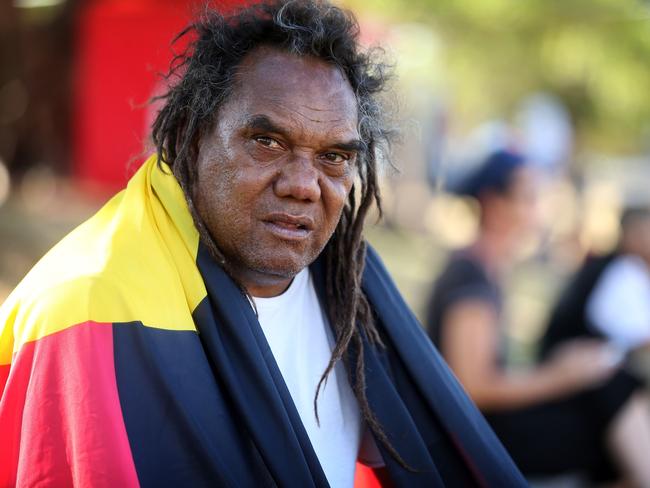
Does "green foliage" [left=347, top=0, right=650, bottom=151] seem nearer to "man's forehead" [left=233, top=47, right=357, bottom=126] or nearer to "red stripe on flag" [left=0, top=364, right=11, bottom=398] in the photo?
"man's forehead" [left=233, top=47, right=357, bottom=126]

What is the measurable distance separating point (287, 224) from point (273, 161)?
161 mm

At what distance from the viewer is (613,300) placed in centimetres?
482

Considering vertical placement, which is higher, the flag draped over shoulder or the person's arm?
the flag draped over shoulder

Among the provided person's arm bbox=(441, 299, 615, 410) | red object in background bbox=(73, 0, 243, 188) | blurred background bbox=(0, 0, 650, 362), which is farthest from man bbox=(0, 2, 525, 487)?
red object in background bbox=(73, 0, 243, 188)

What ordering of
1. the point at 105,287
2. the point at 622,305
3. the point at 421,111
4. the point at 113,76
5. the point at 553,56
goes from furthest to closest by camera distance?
the point at 553,56 → the point at 421,111 → the point at 113,76 → the point at 622,305 → the point at 105,287

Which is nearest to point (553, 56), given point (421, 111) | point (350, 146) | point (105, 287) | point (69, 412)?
point (421, 111)

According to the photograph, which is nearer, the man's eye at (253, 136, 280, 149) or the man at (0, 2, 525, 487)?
the man at (0, 2, 525, 487)

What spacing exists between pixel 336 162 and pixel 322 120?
13cm

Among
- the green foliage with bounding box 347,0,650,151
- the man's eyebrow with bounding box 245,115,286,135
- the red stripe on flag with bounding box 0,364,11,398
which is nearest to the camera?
the red stripe on flag with bounding box 0,364,11,398

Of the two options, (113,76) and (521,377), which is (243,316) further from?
(113,76)

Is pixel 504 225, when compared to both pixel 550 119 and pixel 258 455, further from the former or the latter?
pixel 550 119

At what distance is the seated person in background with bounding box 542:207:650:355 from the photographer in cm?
476

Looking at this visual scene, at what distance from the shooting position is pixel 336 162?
7.35 ft

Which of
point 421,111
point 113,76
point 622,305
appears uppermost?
point 113,76
